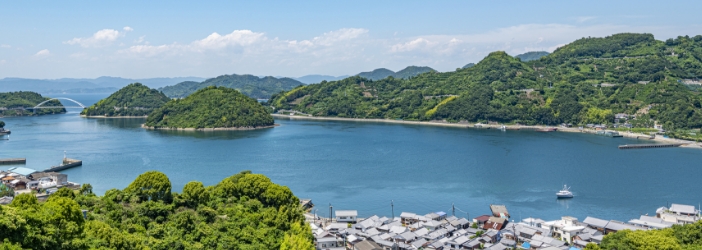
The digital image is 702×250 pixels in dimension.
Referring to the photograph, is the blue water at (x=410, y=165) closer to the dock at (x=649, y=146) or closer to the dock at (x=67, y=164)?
the dock at (x=67, y=164)

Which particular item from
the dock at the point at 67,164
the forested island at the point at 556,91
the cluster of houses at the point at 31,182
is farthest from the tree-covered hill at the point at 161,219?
the forested island at the point at 556,91

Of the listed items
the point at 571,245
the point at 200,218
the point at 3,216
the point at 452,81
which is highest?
the point at 452,81

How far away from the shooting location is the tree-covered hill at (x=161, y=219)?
1059cm

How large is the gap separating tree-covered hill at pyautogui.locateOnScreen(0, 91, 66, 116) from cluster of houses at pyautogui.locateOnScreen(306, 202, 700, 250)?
241 feet

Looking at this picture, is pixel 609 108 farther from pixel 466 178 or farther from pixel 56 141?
pixel 56 141

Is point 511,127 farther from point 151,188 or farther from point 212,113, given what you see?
point 151,188

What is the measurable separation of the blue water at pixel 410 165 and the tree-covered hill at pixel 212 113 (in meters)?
3.89

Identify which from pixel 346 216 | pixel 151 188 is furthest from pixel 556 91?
pixel 151 188

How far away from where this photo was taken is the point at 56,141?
152ft

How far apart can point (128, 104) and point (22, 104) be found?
16595 mm

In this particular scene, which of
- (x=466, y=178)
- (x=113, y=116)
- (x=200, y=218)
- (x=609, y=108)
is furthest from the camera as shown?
(x=113, y=116)

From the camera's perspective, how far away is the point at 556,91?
218 feet

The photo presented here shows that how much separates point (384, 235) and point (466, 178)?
1265cm

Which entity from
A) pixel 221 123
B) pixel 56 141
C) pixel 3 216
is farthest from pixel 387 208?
pixel 221 123
